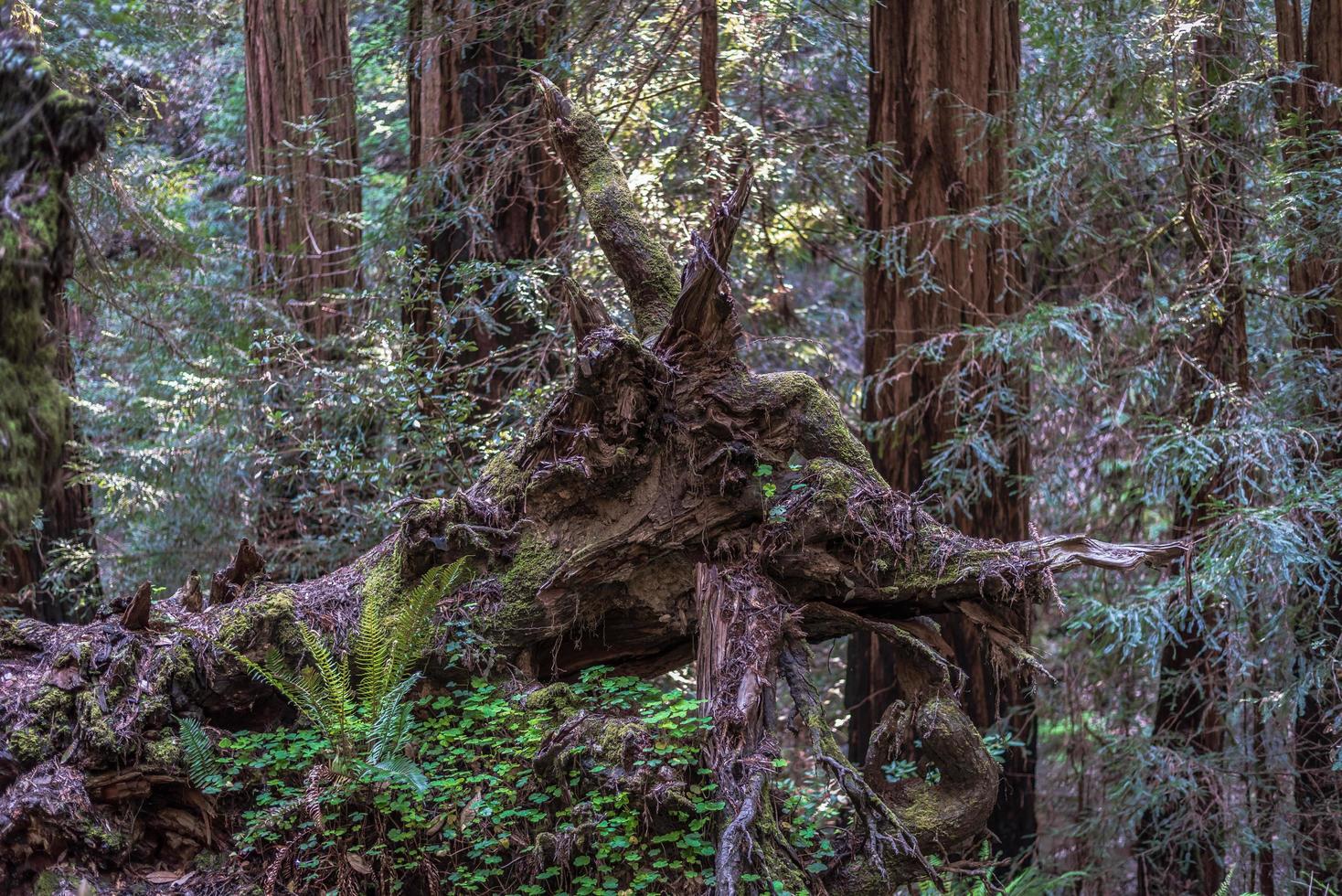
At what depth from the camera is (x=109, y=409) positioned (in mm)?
8547

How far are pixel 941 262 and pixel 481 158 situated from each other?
328 centimetres

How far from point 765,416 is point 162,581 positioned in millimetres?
5294

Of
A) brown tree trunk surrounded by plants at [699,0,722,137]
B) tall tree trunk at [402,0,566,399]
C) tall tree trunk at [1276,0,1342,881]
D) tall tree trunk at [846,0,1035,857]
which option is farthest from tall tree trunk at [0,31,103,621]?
tall tree trunk at [1276,0,1342,881]

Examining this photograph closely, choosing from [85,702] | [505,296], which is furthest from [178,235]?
[85,702]

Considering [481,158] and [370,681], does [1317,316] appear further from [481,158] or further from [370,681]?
[370,681]

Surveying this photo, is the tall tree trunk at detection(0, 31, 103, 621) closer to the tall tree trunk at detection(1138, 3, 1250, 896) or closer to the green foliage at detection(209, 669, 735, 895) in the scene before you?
the green foliage at detection(209, 669, 735, 895)

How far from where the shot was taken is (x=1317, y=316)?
6125mm

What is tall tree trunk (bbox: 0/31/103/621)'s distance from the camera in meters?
3.15

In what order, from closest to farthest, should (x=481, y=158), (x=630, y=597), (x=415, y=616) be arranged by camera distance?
1. (x=415, y=616)
2. (x=630, y=597)
3. (x=481, y=158)

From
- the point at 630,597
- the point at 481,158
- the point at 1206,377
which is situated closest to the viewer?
the point at 630,597

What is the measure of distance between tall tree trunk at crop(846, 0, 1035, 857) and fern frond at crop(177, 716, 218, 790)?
4110 mm

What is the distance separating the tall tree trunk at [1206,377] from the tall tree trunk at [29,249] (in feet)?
17.7

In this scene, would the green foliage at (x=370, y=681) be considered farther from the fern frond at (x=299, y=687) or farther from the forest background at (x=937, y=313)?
the forest background at (x=937, y=313)

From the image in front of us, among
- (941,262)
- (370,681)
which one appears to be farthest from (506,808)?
(941,262)
